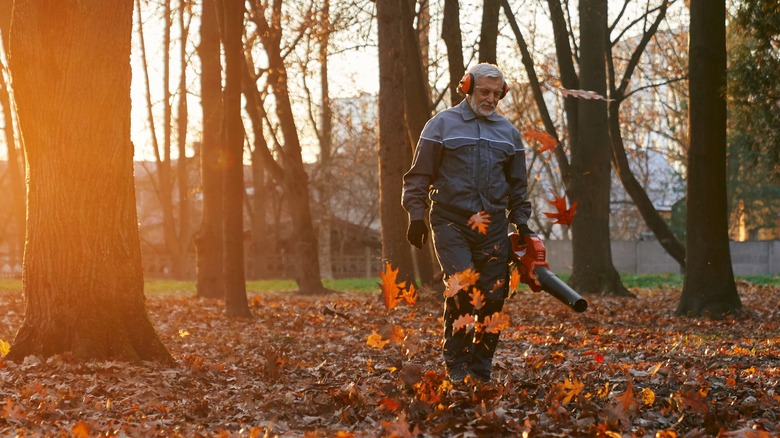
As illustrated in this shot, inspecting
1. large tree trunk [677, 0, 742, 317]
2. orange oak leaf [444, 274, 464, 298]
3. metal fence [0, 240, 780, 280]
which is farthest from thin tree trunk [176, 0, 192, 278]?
orange oak leaf [444, 274, 464, 298]

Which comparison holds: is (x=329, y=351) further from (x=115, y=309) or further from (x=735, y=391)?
(x=735, y=391)

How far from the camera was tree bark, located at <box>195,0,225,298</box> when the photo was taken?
1881 centimetres

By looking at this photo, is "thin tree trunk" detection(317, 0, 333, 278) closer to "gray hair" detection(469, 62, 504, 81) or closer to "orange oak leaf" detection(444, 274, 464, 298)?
"gray hair" detection(469, 62, 504, 81)

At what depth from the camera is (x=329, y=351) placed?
10320mm

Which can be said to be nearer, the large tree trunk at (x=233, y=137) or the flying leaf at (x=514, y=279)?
the flying leaf at (x=514, y=279)

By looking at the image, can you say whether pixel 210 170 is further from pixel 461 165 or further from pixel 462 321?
pixel 462 321

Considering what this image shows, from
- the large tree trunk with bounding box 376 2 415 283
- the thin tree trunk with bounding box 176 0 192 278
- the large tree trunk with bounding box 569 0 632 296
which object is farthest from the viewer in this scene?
the thin tree trunk with bounding box 176 0 192 278

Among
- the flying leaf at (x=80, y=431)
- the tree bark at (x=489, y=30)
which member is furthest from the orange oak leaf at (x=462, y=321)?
the tree bark at (x=489, y=30)

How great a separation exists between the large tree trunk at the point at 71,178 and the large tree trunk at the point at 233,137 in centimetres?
478

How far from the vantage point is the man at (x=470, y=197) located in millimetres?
6895

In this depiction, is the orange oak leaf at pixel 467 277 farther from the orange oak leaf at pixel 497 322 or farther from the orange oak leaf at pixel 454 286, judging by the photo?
the orange oak leaf at pixel 497 322

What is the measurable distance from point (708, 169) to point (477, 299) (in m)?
7.34

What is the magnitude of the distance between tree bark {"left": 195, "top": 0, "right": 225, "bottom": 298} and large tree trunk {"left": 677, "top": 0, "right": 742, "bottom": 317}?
29.8 ft

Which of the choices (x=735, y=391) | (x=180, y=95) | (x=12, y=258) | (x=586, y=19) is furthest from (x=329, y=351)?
(x=12, y=258)
